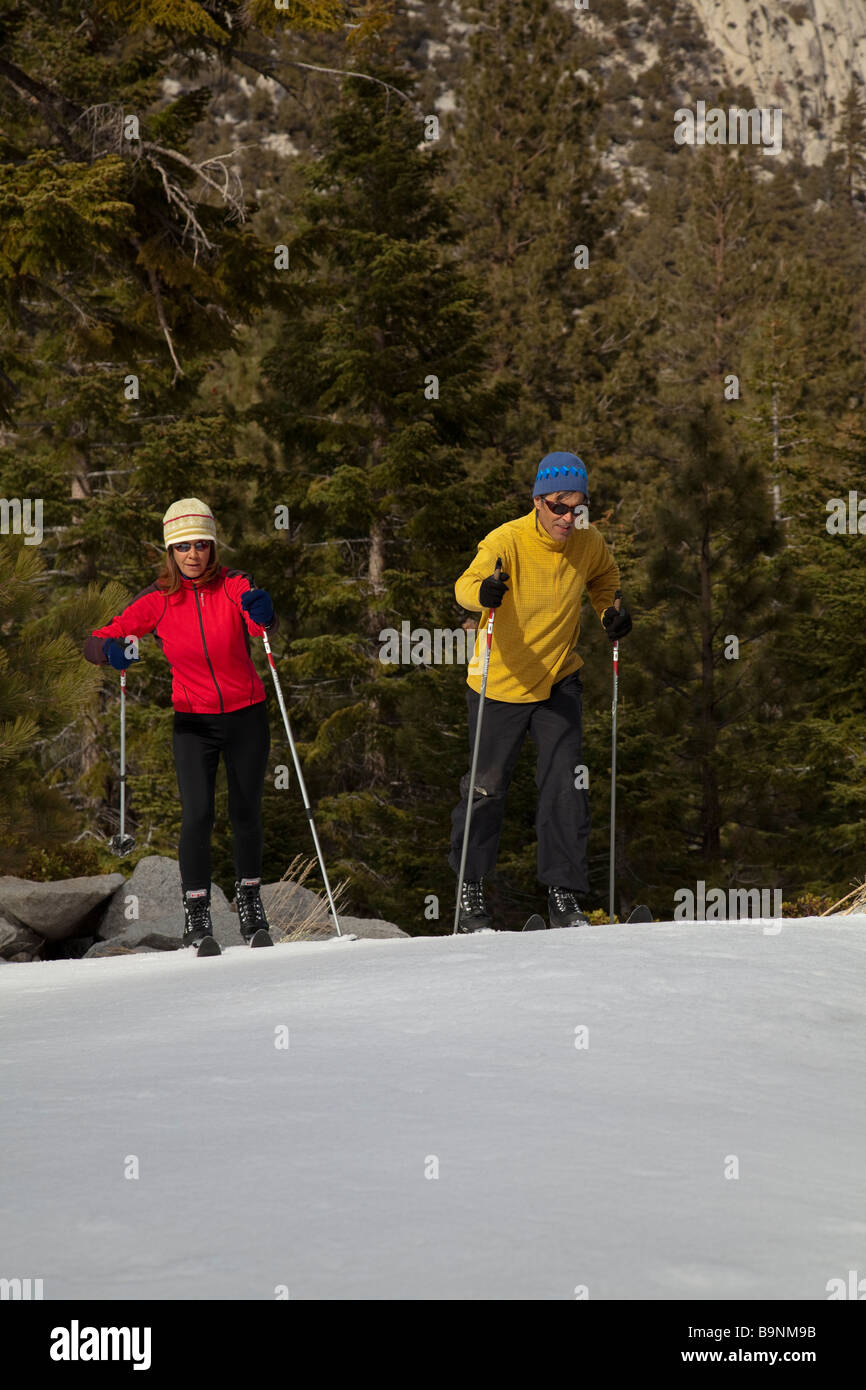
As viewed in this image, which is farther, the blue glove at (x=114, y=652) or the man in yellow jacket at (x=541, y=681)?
the blue glove at (x=114, y=652)

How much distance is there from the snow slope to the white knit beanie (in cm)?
195

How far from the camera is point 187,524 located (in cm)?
505

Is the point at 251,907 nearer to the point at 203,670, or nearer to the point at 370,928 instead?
the point at 203,670

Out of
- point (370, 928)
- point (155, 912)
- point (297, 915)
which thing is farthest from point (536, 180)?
point (297, 915)

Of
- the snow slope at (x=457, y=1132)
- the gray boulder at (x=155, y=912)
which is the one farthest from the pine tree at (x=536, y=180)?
the snow slope at (x=457, y=1132)

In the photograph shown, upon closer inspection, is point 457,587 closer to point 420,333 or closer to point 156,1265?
point 156,1265

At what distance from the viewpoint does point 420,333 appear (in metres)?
18.8

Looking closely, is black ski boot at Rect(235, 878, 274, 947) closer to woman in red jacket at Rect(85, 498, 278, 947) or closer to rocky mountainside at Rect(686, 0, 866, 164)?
woman in red jacket at Rect(85, 498, 278, 947)

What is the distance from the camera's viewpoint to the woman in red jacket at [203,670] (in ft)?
16.7

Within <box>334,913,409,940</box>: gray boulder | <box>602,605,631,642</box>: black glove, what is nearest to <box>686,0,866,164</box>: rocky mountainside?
<box>334,913,409,940</box>: gray boulder

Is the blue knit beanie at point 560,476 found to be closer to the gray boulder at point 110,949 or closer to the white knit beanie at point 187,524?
the white knit beanie at point 187,524

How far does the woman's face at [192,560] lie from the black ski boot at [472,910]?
1.53 m
